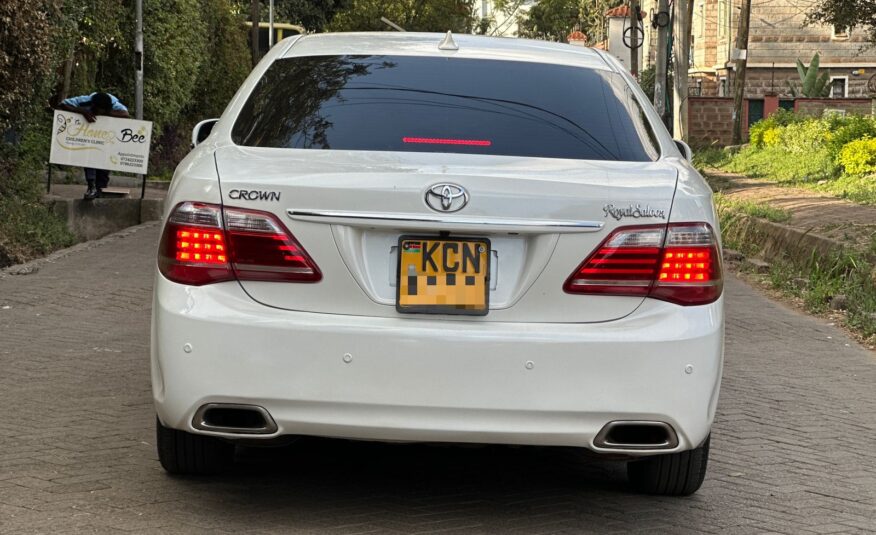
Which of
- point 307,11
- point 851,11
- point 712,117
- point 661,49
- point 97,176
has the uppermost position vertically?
point 307,11

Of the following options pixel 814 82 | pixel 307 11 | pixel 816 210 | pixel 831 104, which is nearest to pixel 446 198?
pixel 816 210

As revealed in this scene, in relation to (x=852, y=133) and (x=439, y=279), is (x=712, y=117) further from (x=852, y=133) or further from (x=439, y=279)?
(x=439, y=279)

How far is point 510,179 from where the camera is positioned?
14.9 ft

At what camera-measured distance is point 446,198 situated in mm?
4477

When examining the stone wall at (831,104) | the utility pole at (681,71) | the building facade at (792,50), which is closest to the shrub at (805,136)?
the utility pole at (681,71)

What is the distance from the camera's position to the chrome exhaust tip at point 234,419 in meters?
4.53

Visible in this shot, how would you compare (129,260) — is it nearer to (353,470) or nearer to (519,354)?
(353,470)

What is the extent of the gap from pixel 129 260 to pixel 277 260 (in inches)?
368

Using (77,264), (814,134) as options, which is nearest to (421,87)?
(77,264)

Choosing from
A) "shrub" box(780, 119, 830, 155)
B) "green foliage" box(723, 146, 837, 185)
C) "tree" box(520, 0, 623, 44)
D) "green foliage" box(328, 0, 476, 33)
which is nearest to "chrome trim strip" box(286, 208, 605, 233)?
"green foliage" box(723, 146, 837, 185)

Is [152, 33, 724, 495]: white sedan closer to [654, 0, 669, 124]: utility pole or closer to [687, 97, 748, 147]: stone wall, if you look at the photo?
[654, 0, 669, 124]: utility pole

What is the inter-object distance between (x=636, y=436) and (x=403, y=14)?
66.5 m

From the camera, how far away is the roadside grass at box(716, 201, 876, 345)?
1051cm

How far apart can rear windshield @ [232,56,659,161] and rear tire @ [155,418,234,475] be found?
1.10m
